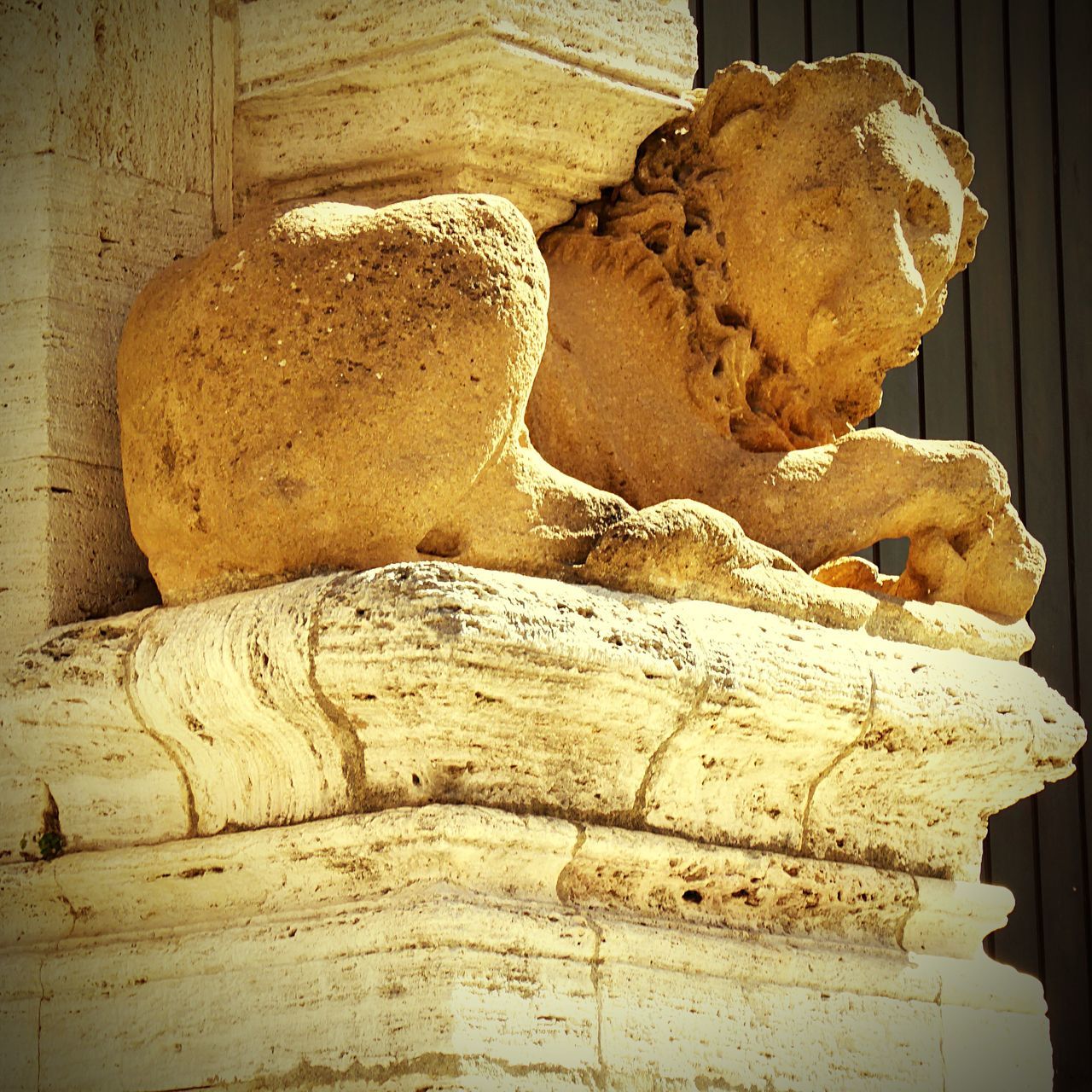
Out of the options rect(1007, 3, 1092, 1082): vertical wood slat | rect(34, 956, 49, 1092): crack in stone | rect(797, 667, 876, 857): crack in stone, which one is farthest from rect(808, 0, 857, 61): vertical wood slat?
rect(34, 956, 49, 1092): crack in stone

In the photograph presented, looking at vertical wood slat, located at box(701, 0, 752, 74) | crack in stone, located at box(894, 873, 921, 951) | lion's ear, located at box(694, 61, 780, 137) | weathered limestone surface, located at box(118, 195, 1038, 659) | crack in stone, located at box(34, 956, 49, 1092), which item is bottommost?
crack in stone, located at box(34, 956, 49, 1092)

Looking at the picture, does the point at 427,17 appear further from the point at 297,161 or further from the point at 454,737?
the point at 454,737

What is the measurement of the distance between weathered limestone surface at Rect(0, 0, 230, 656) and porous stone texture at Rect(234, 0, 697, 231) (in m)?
0.12

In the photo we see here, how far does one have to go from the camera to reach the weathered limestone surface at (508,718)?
7.03ft

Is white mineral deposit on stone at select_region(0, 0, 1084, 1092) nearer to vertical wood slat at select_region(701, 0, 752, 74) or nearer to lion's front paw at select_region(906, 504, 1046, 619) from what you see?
lion's front paw at select_region(906, 504, 1046, 619)

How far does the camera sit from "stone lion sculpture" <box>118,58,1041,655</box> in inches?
90.7

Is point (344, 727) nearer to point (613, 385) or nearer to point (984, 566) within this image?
point (613, 385)

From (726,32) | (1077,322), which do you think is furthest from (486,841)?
(1077,322)

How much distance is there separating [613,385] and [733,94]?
0.52 m

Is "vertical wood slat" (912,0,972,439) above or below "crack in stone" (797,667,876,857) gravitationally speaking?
above

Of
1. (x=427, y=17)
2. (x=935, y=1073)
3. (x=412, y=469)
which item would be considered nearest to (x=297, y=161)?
(x=427, y=17)

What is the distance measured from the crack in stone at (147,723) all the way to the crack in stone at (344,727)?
268 mm

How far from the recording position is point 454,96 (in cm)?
267

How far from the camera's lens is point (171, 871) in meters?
2.38
